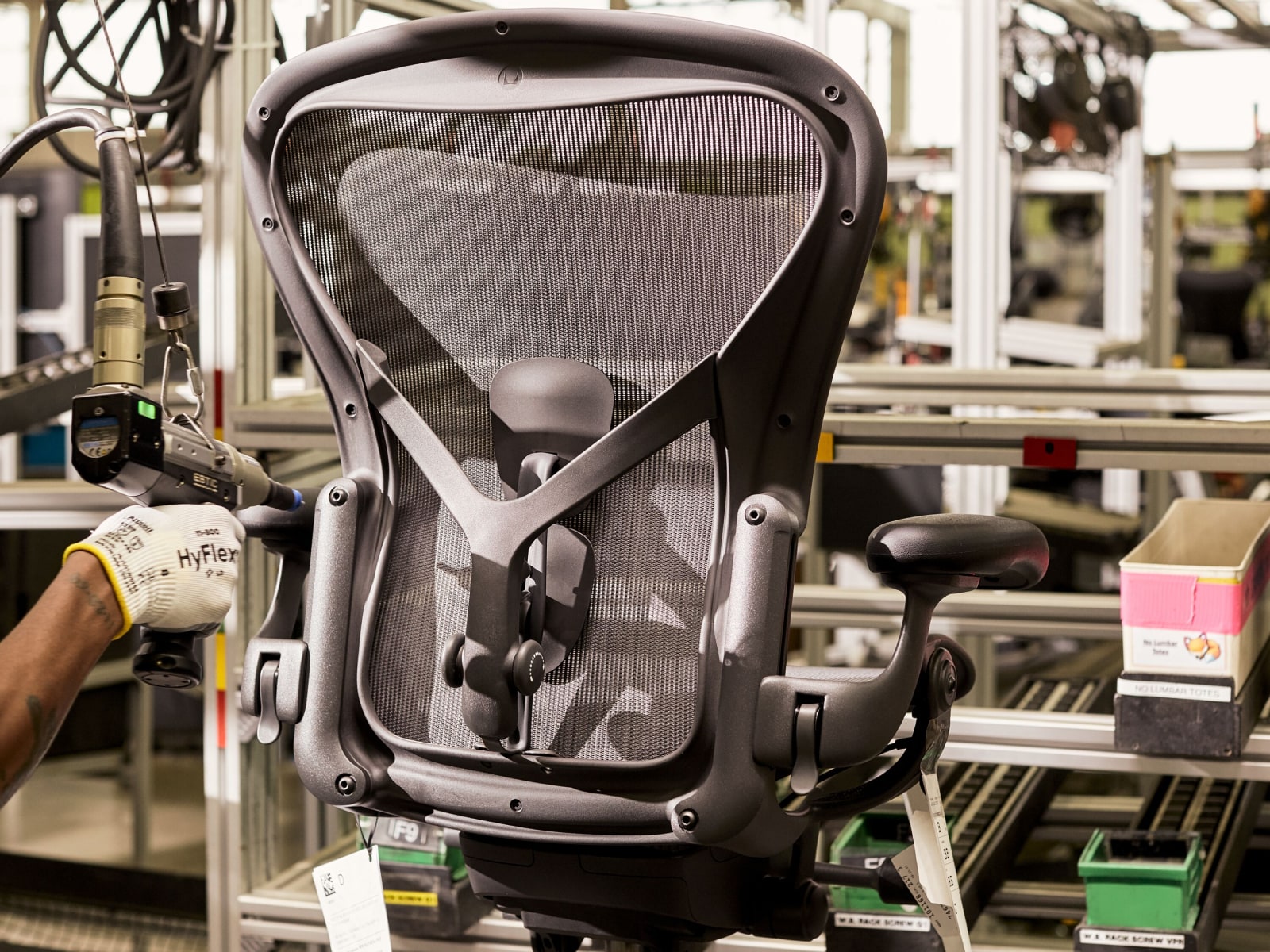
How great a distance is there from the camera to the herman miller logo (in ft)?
4.49

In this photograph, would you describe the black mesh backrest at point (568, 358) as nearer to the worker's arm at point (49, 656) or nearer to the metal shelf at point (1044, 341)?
the worker's arm at point (49, 656)

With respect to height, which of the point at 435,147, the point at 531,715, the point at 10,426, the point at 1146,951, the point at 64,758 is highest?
the point at 435,147

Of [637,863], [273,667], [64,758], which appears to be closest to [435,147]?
[273,667]

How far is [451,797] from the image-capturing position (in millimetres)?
1296

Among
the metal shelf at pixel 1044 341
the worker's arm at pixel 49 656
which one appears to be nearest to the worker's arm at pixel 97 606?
the worker's arm at pixel 49 656

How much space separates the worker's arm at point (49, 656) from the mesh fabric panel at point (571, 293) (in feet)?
0.80

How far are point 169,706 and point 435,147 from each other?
4.23m

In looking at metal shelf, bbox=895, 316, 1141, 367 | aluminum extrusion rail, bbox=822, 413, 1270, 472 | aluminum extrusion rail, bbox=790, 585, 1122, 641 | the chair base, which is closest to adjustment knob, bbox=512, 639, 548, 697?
the chair base

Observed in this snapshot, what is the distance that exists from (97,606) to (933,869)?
823 mm

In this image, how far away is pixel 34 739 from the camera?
132 cm

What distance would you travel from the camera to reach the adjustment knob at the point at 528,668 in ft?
3.93

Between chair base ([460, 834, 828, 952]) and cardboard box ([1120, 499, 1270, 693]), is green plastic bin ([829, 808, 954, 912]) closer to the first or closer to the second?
cardboard box ([1120, 499, 1270, 693])

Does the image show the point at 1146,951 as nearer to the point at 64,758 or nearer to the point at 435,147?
the point at 435,147

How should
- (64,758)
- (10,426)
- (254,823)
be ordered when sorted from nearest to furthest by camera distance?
(254,823), (10,426), (64,758)
